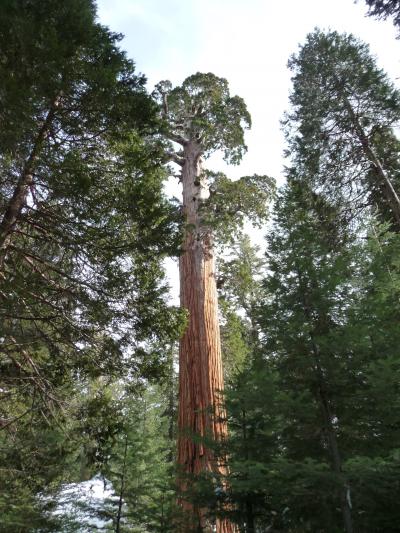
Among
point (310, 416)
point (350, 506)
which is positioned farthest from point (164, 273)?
point (350, 506)

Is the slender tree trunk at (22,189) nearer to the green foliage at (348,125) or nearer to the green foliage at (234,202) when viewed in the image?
the green foliage at (234,202)

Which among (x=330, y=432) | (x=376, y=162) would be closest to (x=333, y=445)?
(x=330, y=432)

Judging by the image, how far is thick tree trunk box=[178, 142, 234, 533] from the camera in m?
5.72

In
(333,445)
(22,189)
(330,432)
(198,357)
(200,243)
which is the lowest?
(333,445)

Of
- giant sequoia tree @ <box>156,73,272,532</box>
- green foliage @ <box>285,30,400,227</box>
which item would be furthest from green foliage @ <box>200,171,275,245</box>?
green foliage @ <box>285,30,400,227</box>

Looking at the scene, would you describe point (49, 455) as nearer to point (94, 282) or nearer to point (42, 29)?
point (94, 282)

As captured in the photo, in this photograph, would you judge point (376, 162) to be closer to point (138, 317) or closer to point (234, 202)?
point (234, 202)

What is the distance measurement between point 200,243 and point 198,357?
249cm

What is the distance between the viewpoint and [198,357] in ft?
22.7

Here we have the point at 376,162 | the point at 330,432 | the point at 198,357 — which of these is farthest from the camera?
the point at 376,162

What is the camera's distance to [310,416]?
13.2ft

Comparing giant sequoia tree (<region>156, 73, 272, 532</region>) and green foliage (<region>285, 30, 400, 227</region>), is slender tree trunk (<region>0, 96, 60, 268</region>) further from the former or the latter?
green foliage (<region>285, 30, 400, 227</region>)

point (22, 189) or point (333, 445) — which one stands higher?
point (22, 189)

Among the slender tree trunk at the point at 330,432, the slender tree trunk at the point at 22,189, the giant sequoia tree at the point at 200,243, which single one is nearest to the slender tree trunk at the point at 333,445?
the slender tree trunk at the point at 330,432
